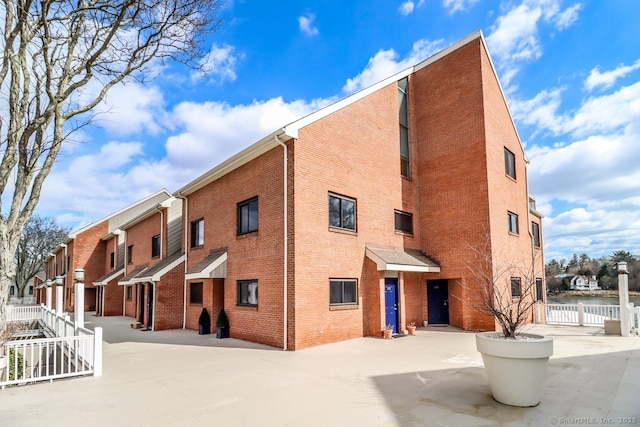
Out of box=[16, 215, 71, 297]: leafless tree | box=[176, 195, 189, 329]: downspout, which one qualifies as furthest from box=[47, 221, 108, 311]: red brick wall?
box=[16, 215, 71, 297]: leafless tree

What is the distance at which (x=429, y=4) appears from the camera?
11898 mm

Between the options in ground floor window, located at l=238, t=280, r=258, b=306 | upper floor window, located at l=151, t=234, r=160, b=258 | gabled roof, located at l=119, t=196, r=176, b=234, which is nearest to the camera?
ground floor window, located at l=238, t=280, r=258, b=306

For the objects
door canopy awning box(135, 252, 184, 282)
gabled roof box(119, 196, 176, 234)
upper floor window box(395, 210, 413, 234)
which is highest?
gabled roof box(119, 196, 176, 234)

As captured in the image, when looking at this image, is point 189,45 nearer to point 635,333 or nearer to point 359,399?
point 359,399

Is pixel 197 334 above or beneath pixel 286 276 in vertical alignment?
beneath

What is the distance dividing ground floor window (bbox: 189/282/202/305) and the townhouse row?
14cm

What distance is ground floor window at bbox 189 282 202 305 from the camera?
53.4ft

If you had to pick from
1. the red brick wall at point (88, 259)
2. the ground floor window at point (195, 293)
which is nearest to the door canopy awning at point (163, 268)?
the ground floor window at point (195, 293)

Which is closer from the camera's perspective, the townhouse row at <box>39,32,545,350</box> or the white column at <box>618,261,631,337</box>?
the townhouse row at <box>39,32,545,350</box>

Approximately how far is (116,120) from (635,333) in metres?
17.6

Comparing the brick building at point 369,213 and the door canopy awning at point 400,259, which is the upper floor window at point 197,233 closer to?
the brick building at point 369,213

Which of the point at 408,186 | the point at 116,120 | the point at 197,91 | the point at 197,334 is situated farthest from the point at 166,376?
the point at 408,186

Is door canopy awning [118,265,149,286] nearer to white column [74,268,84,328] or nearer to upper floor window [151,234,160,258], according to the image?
upper floor window [151,234,160,258]

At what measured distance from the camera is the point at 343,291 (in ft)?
41.3
